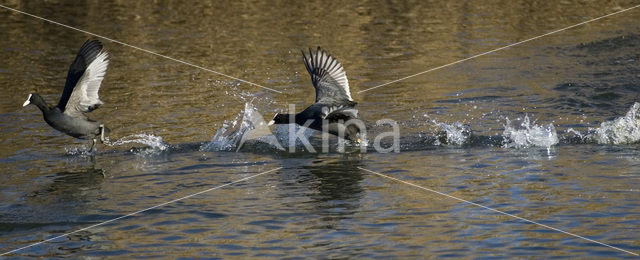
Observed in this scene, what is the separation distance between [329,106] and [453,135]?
1739 millimetres

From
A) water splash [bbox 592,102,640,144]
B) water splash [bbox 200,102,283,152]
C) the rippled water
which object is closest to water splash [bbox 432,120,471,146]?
the rippled water

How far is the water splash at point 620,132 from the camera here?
36.5ft

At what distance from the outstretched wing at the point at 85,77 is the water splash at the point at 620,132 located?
649cm

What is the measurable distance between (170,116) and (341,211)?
5.62 metres

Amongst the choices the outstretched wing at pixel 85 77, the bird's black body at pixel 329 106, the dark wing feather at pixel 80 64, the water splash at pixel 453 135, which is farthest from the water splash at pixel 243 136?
the water splash at pixel 453 135

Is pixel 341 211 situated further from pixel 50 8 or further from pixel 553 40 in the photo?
pixel 50 8

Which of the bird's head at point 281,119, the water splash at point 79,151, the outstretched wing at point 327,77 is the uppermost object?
the outstretched wing at point 327,77

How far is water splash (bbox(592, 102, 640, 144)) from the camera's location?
11.1 metres

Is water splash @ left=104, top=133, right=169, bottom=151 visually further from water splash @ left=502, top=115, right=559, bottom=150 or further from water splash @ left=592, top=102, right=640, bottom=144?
water splash @ left=592, top=102, right=640, bottom=144

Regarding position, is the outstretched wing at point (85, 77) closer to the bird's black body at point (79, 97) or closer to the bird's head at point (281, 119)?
the bird's black body at point (79, 97)

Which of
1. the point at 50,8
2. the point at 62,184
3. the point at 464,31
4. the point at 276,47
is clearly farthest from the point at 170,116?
the point at 50,8

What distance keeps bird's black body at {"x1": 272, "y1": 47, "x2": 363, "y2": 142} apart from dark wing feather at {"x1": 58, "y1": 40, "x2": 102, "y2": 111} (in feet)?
8.24

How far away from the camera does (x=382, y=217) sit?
8.66m

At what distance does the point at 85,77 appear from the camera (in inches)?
445
